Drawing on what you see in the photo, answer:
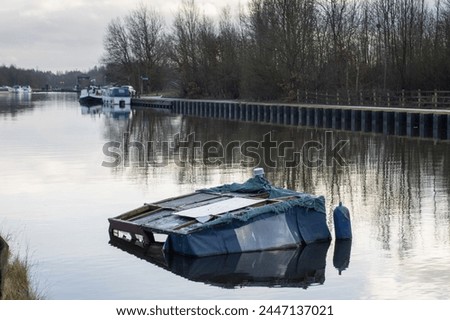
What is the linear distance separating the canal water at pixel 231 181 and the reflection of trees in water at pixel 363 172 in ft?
0.16

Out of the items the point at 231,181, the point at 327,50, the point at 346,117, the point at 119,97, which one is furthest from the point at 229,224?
the point at 119,97

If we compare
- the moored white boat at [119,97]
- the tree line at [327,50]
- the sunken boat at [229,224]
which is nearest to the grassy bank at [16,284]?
the sunken boat at [229,224]

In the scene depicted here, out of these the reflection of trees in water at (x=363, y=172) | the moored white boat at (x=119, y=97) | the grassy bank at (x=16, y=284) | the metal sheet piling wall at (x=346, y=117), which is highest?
the moored white boat at (x=119, y=97)

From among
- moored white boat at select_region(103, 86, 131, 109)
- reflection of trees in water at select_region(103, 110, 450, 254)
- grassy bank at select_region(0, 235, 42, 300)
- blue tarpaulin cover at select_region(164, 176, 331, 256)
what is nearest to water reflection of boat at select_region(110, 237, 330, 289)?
blue tarpaulin cover at select_region(164, 176, 331, 256)

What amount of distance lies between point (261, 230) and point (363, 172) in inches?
582

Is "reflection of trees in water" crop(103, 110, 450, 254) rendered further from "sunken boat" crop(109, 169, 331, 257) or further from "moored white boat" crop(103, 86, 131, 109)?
"moored white boat" crop(103, 86, 131, 109)

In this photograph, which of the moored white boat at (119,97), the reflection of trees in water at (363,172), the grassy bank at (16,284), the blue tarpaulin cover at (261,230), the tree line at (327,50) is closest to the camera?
the grassy bank at (16,284)

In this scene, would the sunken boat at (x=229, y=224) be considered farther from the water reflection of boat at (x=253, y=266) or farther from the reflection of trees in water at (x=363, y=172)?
the reflection of trees in water at (x=363, y=172)

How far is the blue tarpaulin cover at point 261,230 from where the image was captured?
18703mm

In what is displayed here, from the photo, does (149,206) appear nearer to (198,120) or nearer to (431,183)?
(431,183)

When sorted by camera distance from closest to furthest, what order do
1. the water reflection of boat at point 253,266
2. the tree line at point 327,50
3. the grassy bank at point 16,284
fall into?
the grassy bank at point 16,284
the water reflection of boat at point 253,266
the tree line at point 327,50

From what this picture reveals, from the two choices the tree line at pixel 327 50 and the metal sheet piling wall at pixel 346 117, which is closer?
the metal sheet piling wall at pixel 346 117

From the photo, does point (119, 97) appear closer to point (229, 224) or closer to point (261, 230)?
point (261, 230)

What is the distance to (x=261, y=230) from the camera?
19.2 m
